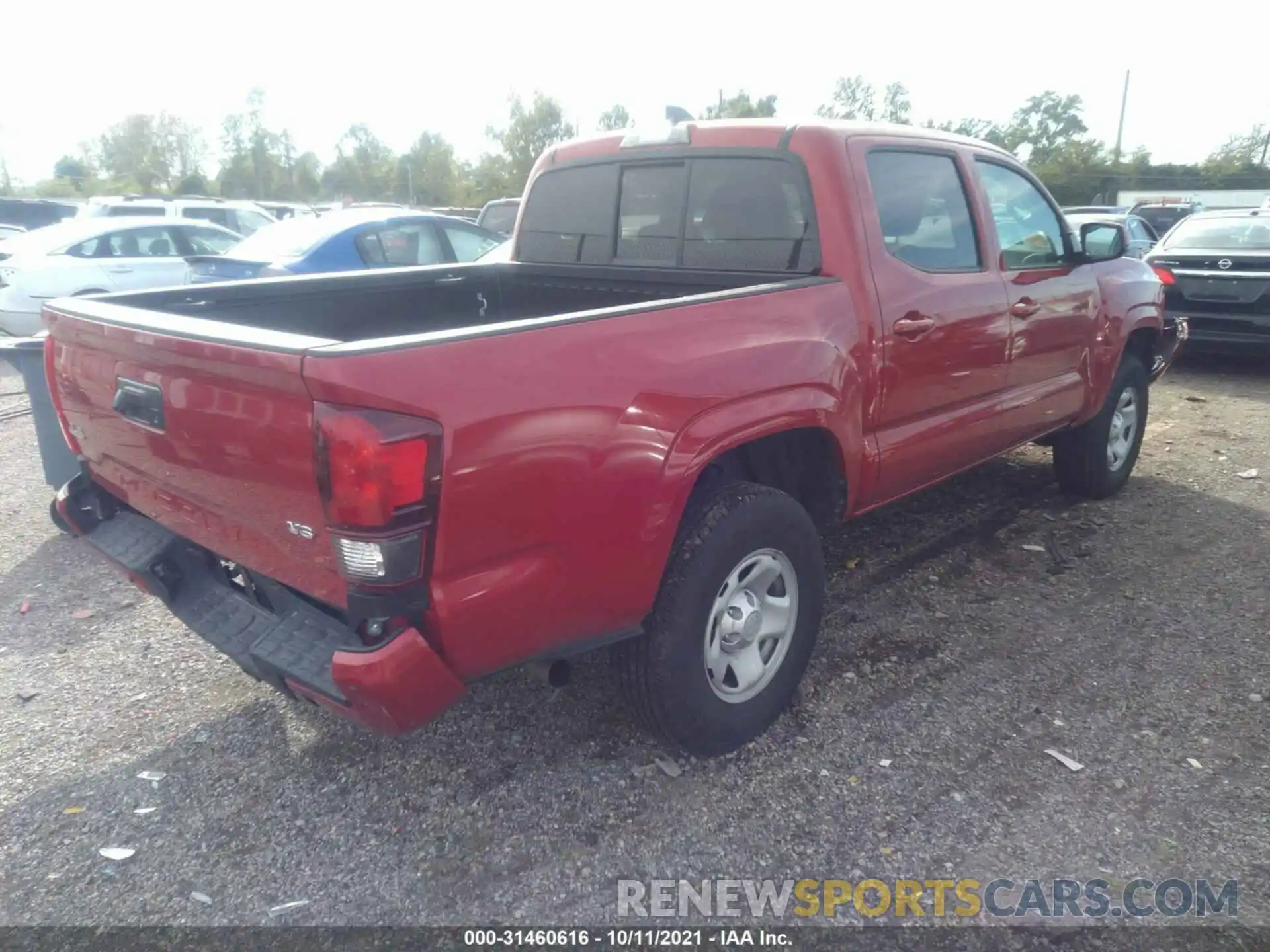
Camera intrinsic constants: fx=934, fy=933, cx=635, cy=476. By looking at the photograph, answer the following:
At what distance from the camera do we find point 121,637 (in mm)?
3918

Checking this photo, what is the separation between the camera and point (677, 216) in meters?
3.83

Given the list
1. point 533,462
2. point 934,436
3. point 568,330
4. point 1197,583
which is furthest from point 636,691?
point 1197,583

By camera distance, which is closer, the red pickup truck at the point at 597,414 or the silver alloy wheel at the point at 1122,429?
the red pickup truck at the point at 597,414

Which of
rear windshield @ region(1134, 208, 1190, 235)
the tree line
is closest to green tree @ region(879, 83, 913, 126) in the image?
the tree line

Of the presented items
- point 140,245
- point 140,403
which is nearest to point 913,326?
point 140,403

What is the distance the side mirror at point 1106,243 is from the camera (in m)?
4.84

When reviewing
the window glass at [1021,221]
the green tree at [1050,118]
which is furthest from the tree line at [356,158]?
the window glass at [1021,221]

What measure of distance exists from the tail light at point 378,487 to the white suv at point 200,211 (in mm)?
15402

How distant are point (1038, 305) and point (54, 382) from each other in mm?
4025

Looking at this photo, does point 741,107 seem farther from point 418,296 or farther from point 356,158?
point 418,296

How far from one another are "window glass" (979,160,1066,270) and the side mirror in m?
0.27

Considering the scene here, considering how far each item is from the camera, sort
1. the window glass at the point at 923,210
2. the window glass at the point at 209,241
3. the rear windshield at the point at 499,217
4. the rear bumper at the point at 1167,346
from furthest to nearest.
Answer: the rear windshield at the point at 499,217
the window glass at the point at 209,241
the rear bumper at the point at 1167,346
the window glass at the point at 923,210

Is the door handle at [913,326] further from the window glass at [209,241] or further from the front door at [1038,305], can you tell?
the window glass at [209,241]

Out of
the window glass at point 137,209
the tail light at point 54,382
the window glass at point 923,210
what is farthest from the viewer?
the window glass at point 137,209
